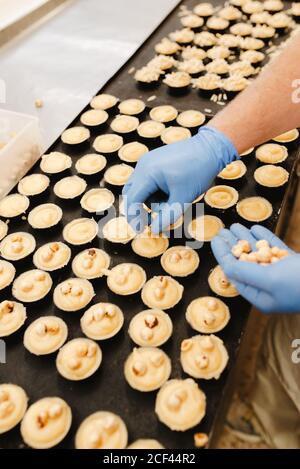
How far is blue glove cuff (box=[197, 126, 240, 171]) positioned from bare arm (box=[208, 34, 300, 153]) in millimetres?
36

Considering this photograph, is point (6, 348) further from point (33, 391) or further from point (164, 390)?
point (164, 390)

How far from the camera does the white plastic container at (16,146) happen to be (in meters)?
2.22

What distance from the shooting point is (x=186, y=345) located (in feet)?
5.46

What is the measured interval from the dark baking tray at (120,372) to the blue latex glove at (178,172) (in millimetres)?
264

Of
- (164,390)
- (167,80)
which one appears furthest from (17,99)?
(164,390)

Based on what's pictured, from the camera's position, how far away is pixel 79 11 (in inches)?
139

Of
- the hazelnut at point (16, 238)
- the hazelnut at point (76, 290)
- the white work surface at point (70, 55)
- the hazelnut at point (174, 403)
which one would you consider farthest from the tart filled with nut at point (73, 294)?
the white work surface at point (70, 55)

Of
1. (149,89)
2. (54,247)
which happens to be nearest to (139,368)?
(54,247)

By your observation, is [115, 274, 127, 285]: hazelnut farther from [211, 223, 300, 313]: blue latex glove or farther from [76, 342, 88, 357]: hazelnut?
[211, 223, 300, 313]: blue latex glove

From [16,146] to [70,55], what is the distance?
1298 mm

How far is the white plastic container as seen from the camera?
87.3 inches

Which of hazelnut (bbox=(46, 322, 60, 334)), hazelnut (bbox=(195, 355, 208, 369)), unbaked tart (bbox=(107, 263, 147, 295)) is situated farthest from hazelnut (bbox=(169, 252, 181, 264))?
hazelnut (bbox=(46, 322, 60, 334))

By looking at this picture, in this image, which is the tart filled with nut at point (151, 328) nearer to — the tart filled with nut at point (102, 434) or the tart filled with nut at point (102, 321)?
the tart filled with nut at point (102, 321)

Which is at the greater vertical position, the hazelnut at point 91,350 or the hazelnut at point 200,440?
the hazelnut at point 91,350
